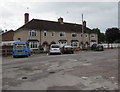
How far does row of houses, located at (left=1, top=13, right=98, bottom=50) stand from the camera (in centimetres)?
3631

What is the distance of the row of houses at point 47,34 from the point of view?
1430 inches

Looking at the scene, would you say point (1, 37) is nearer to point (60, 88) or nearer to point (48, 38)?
point (48, 38)

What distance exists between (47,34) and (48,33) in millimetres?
410

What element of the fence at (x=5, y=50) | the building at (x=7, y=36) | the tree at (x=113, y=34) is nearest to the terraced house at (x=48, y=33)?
the building at (x=7, y=36)

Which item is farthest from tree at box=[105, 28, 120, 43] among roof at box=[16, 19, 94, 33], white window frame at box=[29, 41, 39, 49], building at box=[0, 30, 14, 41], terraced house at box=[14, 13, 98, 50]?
building at box=[0, 30, 14, 41]

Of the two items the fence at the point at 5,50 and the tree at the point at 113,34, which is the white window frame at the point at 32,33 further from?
the tree at the point at 113,34

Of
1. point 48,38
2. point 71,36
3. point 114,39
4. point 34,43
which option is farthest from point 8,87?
point 114,39

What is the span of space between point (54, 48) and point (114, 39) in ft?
165

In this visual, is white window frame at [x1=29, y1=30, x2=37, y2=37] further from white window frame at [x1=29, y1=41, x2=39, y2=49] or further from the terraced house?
white window frame at [x1=29, y1=41, x2=39, y2=49]

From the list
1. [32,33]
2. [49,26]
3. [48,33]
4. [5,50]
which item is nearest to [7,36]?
[32,33]

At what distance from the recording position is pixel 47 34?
3909 cm

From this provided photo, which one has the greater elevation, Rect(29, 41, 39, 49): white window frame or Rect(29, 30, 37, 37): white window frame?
Rect(29, 30, 37, 37): white window frame

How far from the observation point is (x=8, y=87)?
5.79 meters

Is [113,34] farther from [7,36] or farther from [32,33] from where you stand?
[7,36]
